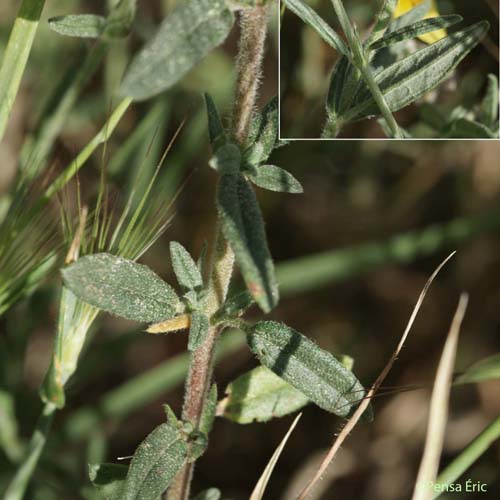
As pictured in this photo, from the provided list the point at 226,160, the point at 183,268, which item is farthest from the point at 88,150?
the point at 226,160

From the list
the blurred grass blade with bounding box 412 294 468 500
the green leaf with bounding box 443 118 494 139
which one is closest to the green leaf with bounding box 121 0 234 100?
the blurred grass blade with bounding box 412 294 468 500

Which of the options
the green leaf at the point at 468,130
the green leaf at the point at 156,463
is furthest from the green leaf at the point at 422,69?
the green leaf at the point at 156,463

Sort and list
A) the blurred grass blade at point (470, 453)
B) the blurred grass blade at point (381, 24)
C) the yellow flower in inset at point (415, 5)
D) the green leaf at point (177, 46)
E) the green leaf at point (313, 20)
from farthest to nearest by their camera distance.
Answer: the yellow flower in inset at point (415, 5)
the blurred grass blade at point (470, 453)
the blurred grass blade at point (381, 24)
the green leaf at point (313, 20)
the green leaf at point (177, 46)

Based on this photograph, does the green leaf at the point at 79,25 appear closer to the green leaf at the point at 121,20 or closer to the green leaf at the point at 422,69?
the green leaf at the point at 121,20

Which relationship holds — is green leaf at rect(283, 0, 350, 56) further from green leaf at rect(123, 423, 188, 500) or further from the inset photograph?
green leaf at rect(123, 423, 188, 500)

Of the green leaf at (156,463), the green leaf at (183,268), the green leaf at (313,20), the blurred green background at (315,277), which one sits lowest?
the blurred green background at (315,277)

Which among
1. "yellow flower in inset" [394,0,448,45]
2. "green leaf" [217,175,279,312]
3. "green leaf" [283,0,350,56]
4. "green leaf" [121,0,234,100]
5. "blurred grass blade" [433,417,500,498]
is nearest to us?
"green leaf" [121,0,234,100]

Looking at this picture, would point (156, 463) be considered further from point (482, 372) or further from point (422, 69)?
point (422, 69)
